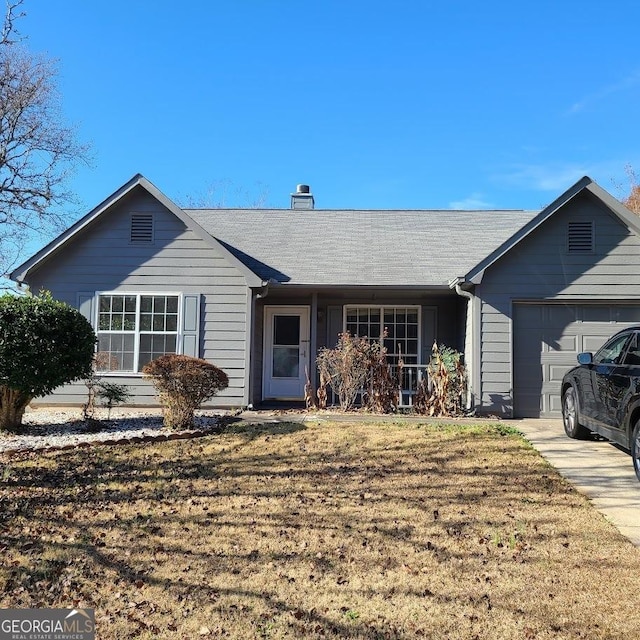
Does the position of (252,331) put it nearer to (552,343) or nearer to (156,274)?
(156,274)

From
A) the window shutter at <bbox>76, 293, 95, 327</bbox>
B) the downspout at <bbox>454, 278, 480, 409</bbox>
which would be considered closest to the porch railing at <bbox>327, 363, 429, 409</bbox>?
the downspout at <bbox>454, 278, 480, 409</bbox>

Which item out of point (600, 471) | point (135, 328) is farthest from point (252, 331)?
point (600, 471)

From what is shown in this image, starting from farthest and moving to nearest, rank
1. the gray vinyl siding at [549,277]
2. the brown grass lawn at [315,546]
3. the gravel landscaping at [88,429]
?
the gray vinyl siding at [549,277], the gravel landscaping at [88,429], the brown grass lawn at [315,546]

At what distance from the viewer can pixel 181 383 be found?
341 inches

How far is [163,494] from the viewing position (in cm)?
582

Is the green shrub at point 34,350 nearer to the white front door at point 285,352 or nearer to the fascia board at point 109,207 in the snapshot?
the fascia board at point 109,207

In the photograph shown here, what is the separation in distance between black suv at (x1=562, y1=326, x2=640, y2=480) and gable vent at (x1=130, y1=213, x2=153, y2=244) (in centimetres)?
844

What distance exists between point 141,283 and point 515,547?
30.2ft

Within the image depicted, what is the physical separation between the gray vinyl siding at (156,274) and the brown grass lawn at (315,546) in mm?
4325

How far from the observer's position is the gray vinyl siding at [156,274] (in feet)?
37.5

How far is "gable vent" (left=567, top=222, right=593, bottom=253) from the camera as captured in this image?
10672 millimetres

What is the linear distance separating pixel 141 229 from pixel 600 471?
943cm

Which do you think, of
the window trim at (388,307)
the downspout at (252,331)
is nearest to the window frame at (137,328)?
the downspout at (252,331)

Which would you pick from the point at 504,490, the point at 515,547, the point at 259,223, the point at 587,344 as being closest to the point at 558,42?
the point at 587,344
